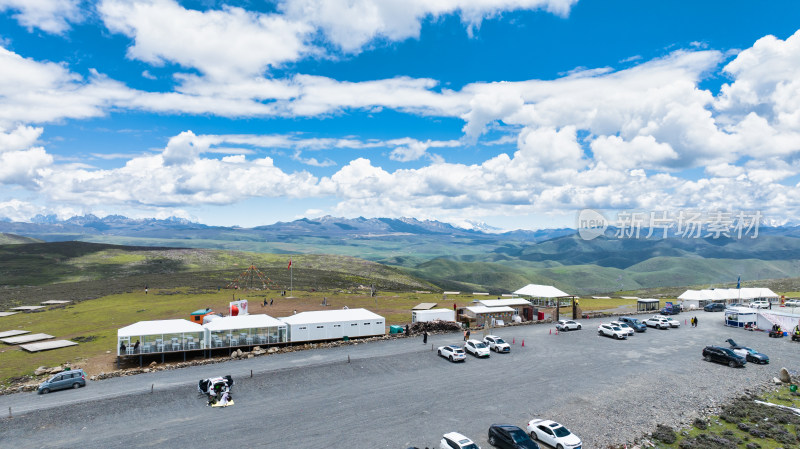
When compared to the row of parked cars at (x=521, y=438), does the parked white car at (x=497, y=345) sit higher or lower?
lower

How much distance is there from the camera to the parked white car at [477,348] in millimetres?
49062

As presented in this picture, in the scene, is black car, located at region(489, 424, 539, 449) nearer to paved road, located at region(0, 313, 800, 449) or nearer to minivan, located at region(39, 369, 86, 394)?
paved road, located at region(0, 313, 800, 449)

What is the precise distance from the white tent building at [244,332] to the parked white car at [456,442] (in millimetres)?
32617

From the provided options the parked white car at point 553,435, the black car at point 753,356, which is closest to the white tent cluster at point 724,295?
the black car at point 753,356

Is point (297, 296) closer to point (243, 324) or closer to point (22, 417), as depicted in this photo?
point (243, 324)

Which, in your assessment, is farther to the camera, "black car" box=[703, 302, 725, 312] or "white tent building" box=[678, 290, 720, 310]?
"white tent building" box=[678, 290, 720, 310]

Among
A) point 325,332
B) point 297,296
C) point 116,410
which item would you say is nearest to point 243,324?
point 325,332

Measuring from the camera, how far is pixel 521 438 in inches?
Result: 1044

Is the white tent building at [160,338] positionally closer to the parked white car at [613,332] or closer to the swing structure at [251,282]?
the parked white car at [613,332]

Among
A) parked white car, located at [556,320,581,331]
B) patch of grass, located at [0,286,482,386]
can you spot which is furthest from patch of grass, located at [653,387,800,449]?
patch of grass, located at [0,286,482,386]

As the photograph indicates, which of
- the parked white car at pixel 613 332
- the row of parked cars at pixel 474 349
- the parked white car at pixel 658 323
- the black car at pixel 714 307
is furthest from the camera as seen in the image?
the black car at pixel 714 307

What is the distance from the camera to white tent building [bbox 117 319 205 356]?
155 feet

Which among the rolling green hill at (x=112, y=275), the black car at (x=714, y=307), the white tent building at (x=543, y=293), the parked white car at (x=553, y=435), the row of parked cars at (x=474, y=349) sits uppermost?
the white tent building at (x=543, y=293)

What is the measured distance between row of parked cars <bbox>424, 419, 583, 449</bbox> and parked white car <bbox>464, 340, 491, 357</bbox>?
64.7 ft
